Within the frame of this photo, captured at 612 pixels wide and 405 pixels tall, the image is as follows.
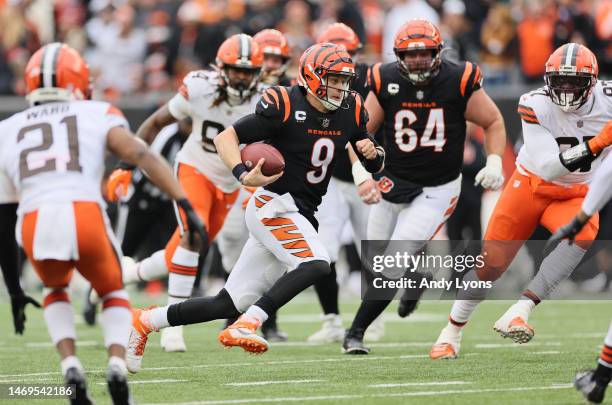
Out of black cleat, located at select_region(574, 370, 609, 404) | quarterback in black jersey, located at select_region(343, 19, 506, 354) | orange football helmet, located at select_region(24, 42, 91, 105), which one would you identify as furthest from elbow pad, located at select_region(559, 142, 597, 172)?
orange football helmet, located at select_region(24, 42, 91, 105)

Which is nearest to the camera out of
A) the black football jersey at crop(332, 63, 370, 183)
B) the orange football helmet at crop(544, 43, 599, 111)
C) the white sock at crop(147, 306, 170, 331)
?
the white sock at crop(147, 306, 170, 331)

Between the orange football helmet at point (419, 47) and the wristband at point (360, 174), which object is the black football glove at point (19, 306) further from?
the orange football helmet at point (419, 47)

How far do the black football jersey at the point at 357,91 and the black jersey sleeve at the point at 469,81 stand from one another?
875mm

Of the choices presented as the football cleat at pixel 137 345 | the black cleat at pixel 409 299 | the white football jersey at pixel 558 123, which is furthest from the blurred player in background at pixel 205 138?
the white football jersey at pixel 558 123

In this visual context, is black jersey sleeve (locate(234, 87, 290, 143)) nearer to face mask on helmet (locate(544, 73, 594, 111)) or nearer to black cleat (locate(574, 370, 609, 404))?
face mask on helmet (locate(544, 73, 594, 111))

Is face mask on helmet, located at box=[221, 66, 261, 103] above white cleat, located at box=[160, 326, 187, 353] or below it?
above

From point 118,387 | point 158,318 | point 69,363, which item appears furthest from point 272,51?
point 118,387

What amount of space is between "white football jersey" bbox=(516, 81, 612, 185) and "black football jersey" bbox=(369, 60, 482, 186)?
2.23 ft

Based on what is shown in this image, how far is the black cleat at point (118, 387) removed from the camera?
5.04 meters

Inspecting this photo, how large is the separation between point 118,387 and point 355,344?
2927 millimetres

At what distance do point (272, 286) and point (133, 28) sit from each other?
980 cm

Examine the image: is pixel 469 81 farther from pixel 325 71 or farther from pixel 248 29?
pixel 248 29

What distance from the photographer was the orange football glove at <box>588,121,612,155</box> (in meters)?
6.27

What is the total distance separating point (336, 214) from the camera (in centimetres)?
889
